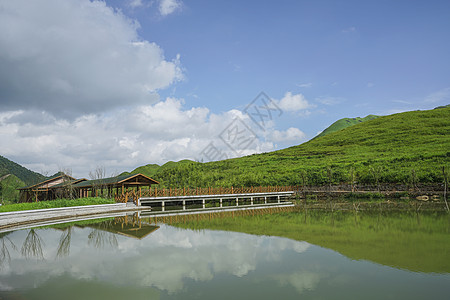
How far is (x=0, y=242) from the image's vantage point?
1021 centimetres

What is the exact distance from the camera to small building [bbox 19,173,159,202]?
24.8m

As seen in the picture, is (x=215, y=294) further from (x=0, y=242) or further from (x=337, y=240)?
(x=0, y=242)

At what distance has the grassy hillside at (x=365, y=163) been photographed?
31875 mm

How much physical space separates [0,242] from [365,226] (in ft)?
42.9

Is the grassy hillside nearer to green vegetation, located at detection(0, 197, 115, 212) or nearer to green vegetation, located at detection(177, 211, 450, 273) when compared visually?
green vegetation, located at detection(0, 197, 115, 212)

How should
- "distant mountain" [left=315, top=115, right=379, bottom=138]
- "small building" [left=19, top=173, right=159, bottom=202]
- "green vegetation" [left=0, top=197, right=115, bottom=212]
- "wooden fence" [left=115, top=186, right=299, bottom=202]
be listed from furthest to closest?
1. "distant mountain" [left=315, top=115, right=379, bottom=138]
2. "small building" [left=19, top=173, right=159, bottom=202]
3. "wooden fence" [left=115, top=186, right=299, bottom=202]
4. "green vegetation" [left=0, top=197, right=115, bottom=212]

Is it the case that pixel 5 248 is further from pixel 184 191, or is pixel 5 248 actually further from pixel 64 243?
pixel 184 191

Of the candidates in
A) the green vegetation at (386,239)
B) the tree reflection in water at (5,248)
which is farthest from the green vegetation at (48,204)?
the green vegetation at (386,239)

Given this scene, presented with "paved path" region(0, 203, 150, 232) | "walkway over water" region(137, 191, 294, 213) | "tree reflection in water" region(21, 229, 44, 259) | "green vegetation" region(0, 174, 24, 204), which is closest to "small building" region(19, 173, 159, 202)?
"green vegetation" region(0, 174, 24, 204)

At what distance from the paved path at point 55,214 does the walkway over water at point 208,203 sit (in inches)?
126

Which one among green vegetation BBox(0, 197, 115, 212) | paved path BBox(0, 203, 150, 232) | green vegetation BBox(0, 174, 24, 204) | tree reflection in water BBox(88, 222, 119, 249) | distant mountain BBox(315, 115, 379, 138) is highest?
distant mountain BBox(315, 115, 379, 138)

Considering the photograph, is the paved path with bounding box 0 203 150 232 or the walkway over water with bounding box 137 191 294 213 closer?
the paved path with bounding box 0 203 150 232

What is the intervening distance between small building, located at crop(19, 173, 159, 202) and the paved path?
9.83 feet

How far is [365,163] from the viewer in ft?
123
